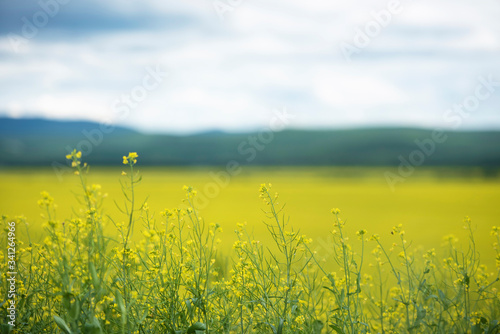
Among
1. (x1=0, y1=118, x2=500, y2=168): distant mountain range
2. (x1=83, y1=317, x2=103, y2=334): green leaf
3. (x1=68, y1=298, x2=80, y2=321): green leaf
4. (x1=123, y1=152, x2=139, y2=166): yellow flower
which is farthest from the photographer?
(x1=0, y1=118, x2=500, y2=168): distant mountain range

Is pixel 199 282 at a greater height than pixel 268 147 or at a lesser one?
lesser

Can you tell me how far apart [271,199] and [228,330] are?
109 cm

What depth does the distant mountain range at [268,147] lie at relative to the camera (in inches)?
3401

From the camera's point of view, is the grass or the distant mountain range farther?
the distant mountain range

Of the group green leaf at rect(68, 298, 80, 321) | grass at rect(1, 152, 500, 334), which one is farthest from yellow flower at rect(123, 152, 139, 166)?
Answer: green leaf at rect(68, 298, 80, 321)

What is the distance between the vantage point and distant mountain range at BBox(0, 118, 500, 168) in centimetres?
8638

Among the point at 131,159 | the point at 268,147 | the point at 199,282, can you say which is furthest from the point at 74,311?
the point at 268,147

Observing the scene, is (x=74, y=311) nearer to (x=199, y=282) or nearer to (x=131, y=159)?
(x=199, y=282)

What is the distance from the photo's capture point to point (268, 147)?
356ft

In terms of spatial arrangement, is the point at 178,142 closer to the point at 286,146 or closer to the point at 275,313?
the point at 286,146

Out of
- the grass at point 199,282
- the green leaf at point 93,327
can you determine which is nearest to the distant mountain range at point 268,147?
the grass at point 199,282

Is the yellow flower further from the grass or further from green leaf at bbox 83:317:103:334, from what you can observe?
green leaf at bbox 83:317:103:334

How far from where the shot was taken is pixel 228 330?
3.45 m

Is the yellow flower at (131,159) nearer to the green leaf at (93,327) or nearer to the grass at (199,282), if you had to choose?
the grass at (199,282)
